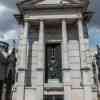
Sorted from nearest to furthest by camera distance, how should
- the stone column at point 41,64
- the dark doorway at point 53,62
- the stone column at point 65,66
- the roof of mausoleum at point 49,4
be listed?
the stone column at point 65,66
the stone column at point 41,64
the dark doorway at point 53,62
the roof of mausoleum at point 49,4

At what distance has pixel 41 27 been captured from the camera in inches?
897

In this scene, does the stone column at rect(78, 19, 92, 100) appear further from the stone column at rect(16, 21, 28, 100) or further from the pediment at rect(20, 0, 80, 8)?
the stone column at rect(16, 21, 28, 100)

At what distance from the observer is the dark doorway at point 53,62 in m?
22.6

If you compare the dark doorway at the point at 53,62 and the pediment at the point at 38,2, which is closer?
the dark doorway at the point at 53,62

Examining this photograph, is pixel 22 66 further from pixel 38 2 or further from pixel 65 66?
pixel 38 2

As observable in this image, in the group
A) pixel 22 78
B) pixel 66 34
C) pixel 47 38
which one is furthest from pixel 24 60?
pixel 66 34

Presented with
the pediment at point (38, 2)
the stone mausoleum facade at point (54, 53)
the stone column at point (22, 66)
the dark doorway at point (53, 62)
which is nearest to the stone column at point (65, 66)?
the stone mausoleum facade at point (54, 53)

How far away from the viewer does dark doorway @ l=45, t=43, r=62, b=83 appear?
2256 centimetres

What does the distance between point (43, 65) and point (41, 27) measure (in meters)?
4.12

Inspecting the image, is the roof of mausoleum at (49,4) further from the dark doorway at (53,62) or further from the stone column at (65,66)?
the dark doorway at (53,62)

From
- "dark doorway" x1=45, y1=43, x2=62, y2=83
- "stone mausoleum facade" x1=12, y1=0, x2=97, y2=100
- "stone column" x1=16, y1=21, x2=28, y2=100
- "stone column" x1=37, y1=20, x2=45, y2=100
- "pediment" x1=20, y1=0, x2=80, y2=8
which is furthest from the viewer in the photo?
"pediment" x1=20, y1=0, x2=80, y2=8

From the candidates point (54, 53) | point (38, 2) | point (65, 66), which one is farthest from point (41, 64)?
point (38, 2)

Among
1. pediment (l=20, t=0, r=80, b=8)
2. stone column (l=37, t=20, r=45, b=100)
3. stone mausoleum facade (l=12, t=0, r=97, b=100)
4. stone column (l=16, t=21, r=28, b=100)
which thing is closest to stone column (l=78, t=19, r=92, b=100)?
stone mausoleum facade (l=12, t=0, r=97, b=100)

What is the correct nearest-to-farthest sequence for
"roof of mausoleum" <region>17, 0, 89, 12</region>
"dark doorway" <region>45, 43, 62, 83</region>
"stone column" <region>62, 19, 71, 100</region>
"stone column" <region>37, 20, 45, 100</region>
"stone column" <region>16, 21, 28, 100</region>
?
"stone column" <region>62, 19, 71, 100</region> < "stone column" <region>37, 20, 45, 100</region> < "stone column" <region>16, 21, 28, 100</region> < "dark doorway" <region>45, 43, 62, 83</region> < "roof of mausoleum" <region>17, 0, 89, 12</region>
